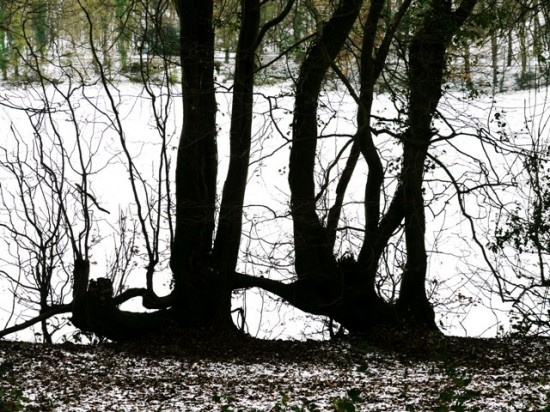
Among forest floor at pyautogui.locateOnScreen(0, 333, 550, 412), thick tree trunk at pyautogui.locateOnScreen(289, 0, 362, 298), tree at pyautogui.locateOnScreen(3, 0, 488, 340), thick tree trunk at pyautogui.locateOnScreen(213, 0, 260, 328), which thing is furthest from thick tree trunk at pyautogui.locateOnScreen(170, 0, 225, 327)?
thick tree trunk at pyautogui.locateOnScreen(289, 0, 362, 298)

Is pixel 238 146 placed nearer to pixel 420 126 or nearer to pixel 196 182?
pixel 196 182

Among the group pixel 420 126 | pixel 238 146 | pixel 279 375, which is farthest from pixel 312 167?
pixel 279 375

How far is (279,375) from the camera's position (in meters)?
6.49

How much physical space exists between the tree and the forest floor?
44 cm

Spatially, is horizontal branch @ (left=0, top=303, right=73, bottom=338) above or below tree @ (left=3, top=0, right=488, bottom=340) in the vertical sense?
below

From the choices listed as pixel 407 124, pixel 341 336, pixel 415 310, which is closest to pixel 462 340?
pixel 415 310

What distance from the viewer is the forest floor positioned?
16.7 feet

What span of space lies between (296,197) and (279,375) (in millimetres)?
2393

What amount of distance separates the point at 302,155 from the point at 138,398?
365 centimetres

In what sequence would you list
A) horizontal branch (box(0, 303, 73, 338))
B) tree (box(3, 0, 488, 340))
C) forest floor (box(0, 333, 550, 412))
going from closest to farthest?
1. forest floor (box(0, 333, 550, 412))
2. tree (box(3, 0, 488, 340))
3. horizontal branch (box(0, 303, 73, 338))

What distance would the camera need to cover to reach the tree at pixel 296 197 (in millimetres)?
7969

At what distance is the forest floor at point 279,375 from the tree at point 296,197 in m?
0.44

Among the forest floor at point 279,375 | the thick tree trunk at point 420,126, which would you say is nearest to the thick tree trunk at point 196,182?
the forest floor at point 279,375

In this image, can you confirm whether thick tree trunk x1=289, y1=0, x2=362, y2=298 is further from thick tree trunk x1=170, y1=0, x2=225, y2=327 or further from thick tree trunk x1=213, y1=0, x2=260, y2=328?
thick tree trunk x1=170, y1=0, x2=225, y2=327
